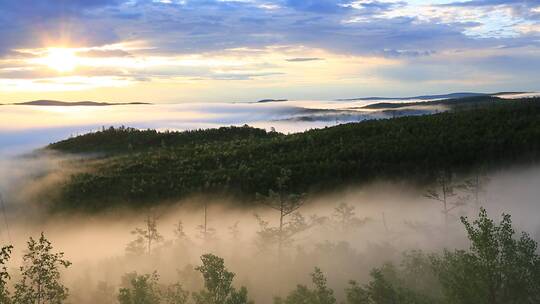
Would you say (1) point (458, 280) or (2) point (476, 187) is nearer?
(1) point (458, 280)

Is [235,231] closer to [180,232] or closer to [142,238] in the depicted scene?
[180,232]

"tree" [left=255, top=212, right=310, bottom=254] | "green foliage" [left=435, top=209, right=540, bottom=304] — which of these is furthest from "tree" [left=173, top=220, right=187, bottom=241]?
"green foliage" [left=435, top=209, right=540, bottom=304]

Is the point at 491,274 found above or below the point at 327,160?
above

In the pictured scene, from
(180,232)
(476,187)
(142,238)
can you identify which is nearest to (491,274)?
(142,238)

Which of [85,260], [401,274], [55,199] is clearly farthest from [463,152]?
[55,199]

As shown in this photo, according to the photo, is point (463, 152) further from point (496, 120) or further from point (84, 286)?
point (84, 286)

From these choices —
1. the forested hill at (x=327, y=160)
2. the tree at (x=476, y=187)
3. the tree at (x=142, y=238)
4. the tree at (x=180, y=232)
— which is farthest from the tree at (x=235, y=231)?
the tree at (x=476, y=187)
